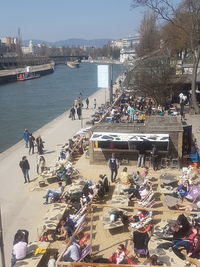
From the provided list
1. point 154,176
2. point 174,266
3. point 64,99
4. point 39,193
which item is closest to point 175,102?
point 154,176

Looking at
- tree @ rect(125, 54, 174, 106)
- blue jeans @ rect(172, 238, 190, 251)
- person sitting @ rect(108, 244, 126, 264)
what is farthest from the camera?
tree @ rect(125, 54, 174, 106)

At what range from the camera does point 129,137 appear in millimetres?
16781

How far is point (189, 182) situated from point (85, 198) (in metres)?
3.78

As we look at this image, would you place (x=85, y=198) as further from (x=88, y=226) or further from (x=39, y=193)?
(x=39, y=193)

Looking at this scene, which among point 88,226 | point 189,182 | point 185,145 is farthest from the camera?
point 185,145

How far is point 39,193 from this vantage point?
1508 centimetres

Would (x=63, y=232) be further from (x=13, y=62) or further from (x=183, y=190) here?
(x=13, y=62)

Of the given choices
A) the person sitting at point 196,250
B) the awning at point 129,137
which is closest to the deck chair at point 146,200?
the person sitting at point 196,250

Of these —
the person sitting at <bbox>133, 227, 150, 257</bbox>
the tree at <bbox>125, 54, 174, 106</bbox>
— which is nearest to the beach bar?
the person sitting at <bbox>133, 227, 150, 257</bbox>

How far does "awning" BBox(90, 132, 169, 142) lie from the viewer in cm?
1652

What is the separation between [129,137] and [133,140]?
1.08ft

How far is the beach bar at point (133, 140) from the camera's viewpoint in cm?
1681

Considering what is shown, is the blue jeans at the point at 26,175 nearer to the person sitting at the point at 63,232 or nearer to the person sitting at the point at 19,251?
the person sitting at the point at 63,232

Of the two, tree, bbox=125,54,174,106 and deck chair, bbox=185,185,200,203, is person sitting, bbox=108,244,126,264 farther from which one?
tree, bbox=125,54,174,106
